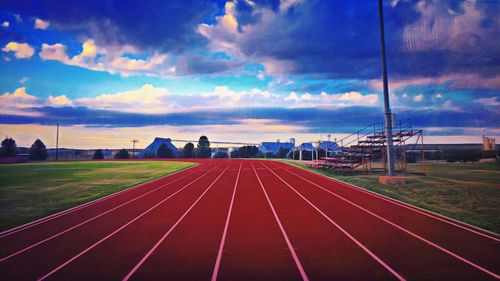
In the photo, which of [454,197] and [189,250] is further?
[454,197]

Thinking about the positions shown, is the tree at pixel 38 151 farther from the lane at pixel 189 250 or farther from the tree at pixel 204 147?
the lane at pixel 189 250

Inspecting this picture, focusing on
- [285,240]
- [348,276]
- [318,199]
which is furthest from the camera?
[318,199]

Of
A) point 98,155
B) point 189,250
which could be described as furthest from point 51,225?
point 98,155

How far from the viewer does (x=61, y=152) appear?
76688 mm

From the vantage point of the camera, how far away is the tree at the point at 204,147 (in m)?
82.3

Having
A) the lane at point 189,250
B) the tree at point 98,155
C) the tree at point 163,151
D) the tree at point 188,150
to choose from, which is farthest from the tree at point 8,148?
the lane at point 189,250

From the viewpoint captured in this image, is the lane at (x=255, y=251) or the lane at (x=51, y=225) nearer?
the lane at (x=255, y=251)

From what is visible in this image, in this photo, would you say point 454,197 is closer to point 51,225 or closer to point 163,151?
point 51,225

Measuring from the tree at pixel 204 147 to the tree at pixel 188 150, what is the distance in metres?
2.25

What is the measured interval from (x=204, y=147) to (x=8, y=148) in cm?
3893

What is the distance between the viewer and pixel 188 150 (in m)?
80.2

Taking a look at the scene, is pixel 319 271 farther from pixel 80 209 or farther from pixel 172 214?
pixel 80 209

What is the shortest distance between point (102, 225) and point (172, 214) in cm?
190

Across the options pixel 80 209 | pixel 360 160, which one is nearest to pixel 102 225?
pixel 80 209
